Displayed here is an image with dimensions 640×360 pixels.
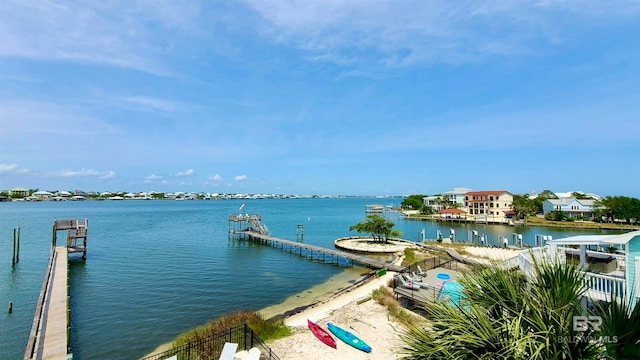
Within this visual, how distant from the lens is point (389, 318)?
1727cm

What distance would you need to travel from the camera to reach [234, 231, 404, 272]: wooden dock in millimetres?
32250

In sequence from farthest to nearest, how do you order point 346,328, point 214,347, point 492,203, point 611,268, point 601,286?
point 492,203, point 346,328, point 611,268, point 214,347, point 601,286

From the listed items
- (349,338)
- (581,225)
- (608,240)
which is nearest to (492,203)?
(581,225)

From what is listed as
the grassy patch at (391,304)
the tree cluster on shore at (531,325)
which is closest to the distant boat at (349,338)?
the grassy patch at (391,304)

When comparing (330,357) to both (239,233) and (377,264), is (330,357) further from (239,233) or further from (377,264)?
(239,233)

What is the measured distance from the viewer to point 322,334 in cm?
1478

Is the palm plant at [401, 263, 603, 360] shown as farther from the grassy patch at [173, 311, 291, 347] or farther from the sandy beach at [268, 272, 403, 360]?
the grassy patch at [173, 311, 291, 347]

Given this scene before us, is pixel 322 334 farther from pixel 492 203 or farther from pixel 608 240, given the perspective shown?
pixel 492 203

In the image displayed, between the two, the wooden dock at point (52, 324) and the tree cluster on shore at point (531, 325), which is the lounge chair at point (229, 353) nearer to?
the wooden dock at point (52, 324)

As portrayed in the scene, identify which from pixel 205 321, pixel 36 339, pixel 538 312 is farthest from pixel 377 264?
pixel 538 312

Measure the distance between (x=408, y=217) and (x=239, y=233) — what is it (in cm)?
5792

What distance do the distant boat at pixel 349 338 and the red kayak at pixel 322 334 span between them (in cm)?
41

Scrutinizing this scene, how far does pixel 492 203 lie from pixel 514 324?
9276cm

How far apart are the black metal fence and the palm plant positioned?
9096 mm
